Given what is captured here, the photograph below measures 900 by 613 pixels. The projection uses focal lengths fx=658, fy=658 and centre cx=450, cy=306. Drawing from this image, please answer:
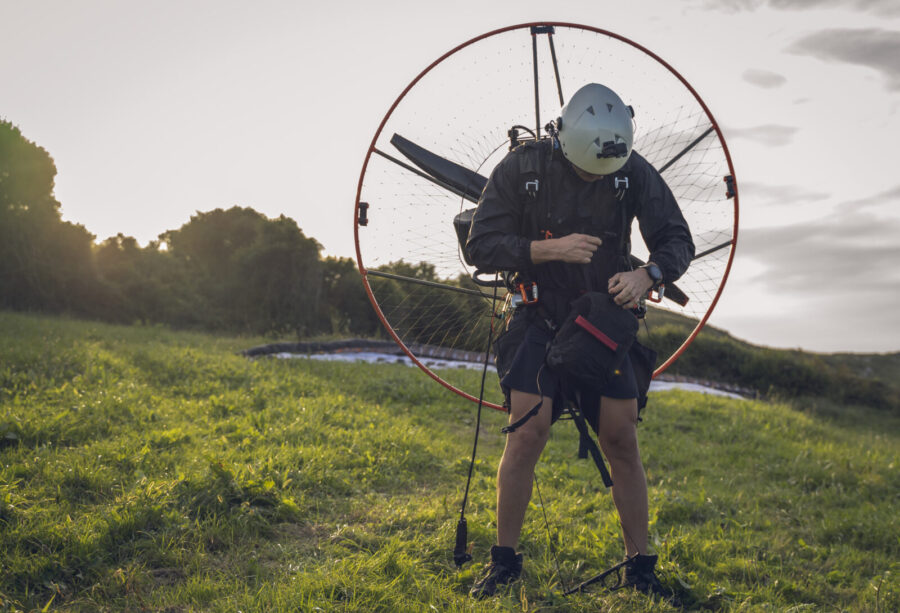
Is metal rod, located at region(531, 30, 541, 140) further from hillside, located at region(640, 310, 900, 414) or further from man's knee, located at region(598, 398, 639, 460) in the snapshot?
hillside, located at region(640, 310, 900, 414)

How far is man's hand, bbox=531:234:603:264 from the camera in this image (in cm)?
324

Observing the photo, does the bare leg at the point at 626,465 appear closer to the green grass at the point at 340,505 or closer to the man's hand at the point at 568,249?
the green grass at the point at 340,505

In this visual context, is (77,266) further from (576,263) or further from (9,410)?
(576,263)

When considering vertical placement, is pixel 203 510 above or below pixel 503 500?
below

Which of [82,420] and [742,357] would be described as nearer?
[82,420]

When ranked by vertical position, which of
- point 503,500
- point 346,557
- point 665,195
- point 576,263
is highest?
point 665,195

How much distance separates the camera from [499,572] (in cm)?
335

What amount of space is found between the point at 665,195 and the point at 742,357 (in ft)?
59.7

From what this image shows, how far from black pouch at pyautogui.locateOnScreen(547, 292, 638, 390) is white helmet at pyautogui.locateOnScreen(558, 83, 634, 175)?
2.23ft

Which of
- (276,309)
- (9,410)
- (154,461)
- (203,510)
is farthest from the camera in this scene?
(276,309)

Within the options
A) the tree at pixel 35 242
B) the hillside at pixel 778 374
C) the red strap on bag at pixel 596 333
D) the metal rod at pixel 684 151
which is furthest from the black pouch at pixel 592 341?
the tree at pixel 35 242

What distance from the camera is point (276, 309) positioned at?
19.6 metres

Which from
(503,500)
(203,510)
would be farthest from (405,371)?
(503,500)

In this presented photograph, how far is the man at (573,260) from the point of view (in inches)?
130
